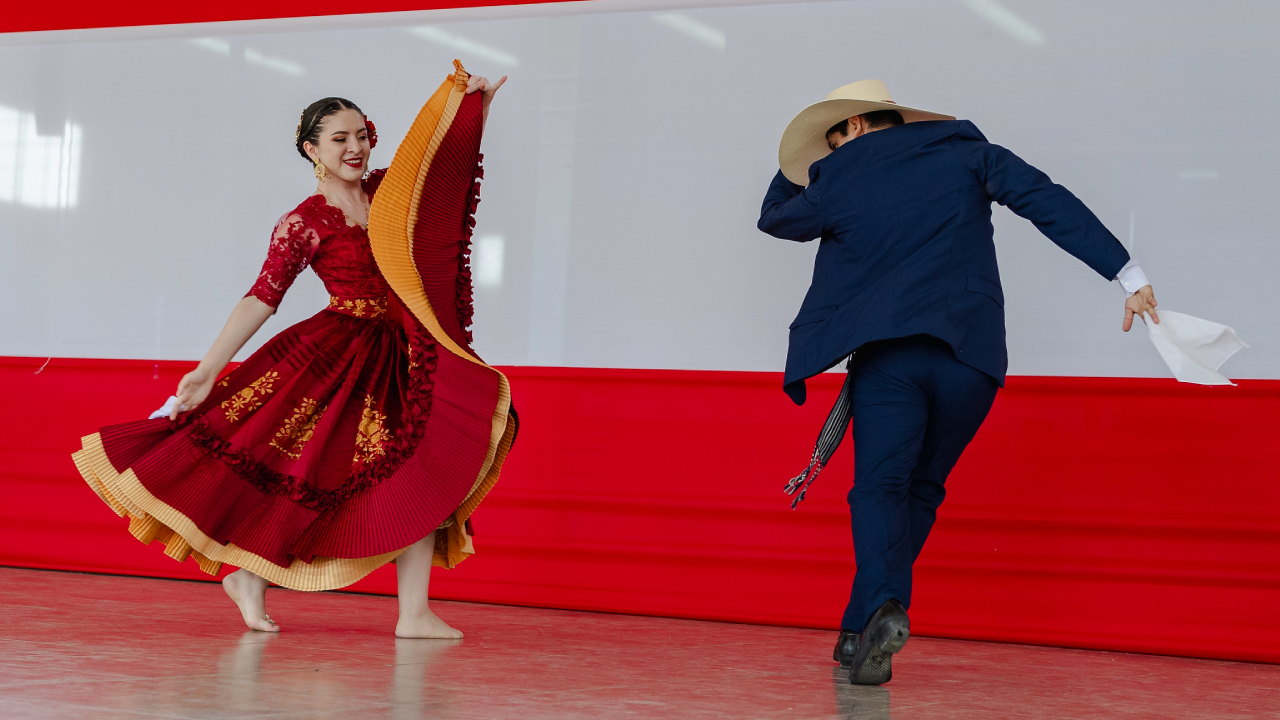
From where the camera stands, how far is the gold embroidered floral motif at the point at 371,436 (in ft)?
8.23

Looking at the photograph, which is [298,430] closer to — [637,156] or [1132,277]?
[637,156]

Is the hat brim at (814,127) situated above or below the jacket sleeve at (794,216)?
above

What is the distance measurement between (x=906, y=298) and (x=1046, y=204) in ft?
1.03

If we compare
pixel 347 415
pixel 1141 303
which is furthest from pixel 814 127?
pixel 347 415

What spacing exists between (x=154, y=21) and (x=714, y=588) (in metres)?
2.76

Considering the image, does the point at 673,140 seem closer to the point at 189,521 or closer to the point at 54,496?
the point at 189,521

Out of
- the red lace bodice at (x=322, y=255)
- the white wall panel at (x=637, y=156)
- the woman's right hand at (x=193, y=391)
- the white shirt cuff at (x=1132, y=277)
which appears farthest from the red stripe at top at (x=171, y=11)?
the white shirt cuff at (x=1132, y=277)

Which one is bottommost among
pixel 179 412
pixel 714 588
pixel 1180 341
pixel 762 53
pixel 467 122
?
pixel 714 588

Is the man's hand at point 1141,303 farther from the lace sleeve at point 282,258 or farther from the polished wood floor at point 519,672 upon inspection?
the lace sleeve at point 282,258

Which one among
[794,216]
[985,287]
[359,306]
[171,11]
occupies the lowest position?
[359,306]

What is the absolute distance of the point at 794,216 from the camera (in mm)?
2416

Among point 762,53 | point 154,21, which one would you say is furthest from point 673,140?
point 154,21

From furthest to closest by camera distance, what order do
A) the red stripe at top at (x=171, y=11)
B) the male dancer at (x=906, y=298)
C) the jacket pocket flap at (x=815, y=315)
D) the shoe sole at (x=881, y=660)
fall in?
the red stripe at top at (x=171, y=11) → the jacket pocket flap at (x=815, y=315) → the male dancer at (x=906, y=298) → the shoe sole at (x=881, y=660)

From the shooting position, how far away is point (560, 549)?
11.4ft
